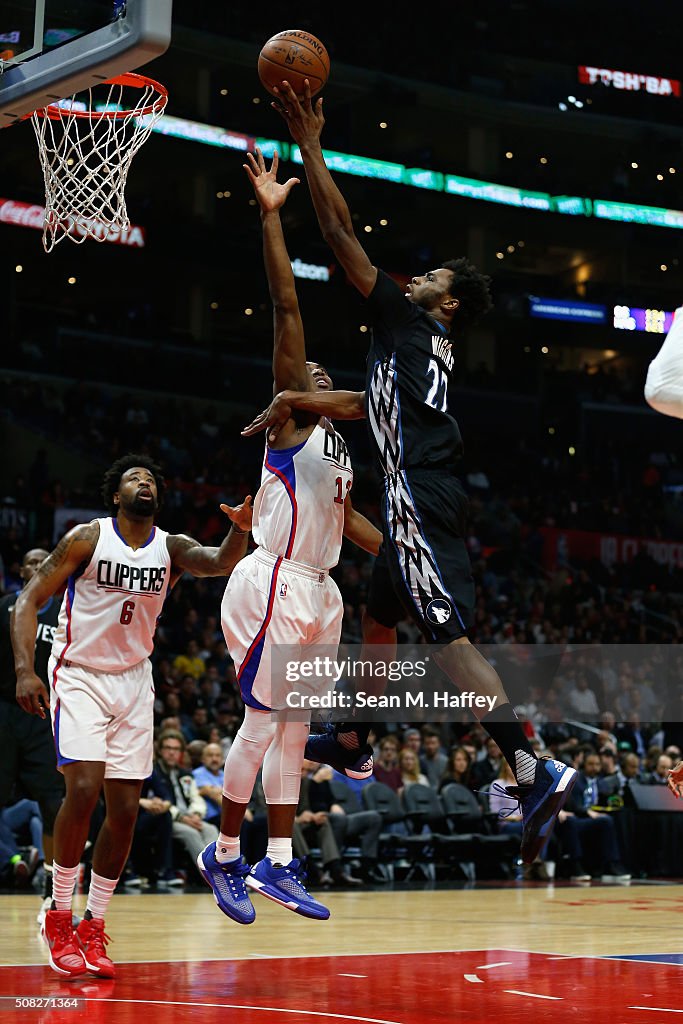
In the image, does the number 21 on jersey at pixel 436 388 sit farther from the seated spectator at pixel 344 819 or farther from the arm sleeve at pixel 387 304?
the seated spectator at pixel 344 819

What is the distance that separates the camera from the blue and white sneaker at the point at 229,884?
19.5 ft

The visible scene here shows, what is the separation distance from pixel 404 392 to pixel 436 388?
0.47 ft

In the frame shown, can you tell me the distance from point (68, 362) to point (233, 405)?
399cm

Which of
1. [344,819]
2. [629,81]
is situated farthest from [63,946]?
[629,81]

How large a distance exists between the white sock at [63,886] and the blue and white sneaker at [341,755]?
4.11ft

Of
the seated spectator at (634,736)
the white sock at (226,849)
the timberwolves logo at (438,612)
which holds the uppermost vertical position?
the timberwolves logo at (438,612)

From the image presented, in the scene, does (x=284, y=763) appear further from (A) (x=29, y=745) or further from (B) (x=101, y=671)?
(A) (x=29, y=745)

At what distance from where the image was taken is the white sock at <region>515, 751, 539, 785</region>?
16.8 feet

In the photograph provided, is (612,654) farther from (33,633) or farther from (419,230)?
(419,230)

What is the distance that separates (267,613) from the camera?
595 cm

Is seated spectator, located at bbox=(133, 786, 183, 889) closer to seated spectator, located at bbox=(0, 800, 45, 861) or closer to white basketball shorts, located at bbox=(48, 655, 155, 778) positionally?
seated spectator, located at bbox=(0, 800, 45, 861)

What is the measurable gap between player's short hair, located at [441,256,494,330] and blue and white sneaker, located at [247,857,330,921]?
2.58 meters

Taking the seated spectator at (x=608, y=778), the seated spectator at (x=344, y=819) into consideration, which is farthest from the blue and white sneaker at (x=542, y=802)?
the seated spectator at (x=608, y=778)

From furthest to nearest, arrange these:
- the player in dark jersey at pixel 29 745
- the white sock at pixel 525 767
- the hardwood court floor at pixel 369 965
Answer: the player in dark jersey at pixel 29 745 < the white sock at pixel 525 767 < the hardwood court floor at pixel 369 965
